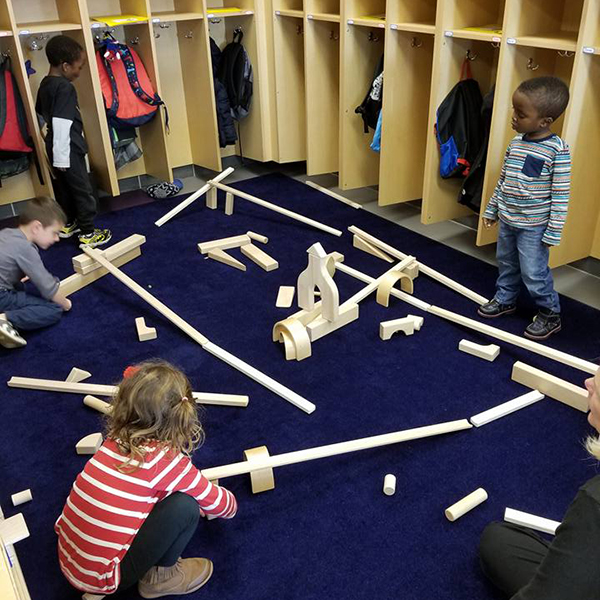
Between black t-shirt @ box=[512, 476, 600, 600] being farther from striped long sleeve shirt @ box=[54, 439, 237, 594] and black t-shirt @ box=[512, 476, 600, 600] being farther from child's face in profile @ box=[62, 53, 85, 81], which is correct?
child's face in profile @ box=[62, 53, 85, 81]

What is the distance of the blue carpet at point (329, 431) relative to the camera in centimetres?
209

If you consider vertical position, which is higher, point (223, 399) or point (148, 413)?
point (148, 413)

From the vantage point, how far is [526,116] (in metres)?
2.94

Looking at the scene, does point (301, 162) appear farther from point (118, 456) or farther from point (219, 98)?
point (118, 456)

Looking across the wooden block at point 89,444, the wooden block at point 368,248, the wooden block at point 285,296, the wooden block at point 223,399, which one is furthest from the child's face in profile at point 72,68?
the wooden block at point 89,444

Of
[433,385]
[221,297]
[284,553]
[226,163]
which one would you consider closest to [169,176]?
[226,163]

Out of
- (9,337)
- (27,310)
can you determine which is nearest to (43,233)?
(27,310)

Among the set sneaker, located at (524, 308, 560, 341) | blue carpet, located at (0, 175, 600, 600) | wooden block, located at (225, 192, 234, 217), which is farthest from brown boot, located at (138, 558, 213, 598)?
wooden block, located at (225, 192, 234, 217)

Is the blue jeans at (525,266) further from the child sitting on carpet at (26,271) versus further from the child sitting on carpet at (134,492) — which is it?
the child sitting on carpet at (26,271)

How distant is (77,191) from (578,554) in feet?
13.6

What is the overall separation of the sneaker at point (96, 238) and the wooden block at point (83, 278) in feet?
1.39

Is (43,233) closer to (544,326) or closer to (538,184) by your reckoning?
(538,184)

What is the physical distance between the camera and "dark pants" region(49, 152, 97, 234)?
14.5ft

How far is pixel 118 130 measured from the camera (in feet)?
16.7
